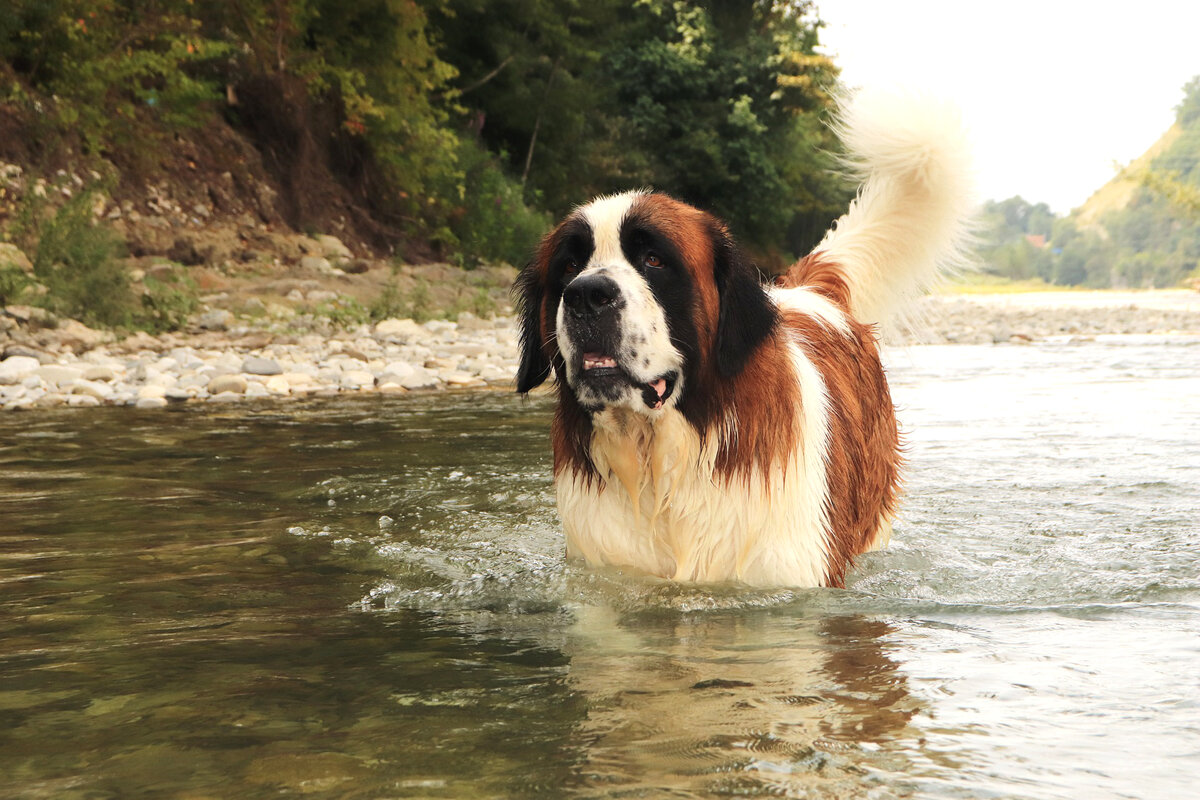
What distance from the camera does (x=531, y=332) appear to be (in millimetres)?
3600

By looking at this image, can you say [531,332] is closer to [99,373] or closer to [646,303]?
[646,303]

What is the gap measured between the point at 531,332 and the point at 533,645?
113 cm

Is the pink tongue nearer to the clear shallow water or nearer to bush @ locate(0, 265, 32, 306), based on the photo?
the clear shallow water

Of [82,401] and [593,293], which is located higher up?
[593,293]

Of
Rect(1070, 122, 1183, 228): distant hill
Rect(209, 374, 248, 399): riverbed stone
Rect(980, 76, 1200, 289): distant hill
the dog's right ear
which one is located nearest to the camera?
the dog's right ear

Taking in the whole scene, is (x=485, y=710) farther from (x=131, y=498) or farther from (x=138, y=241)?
(x=138, y=241)

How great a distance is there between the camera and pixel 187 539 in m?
4.00

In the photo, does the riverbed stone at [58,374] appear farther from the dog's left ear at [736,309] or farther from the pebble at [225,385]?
the dog's left ear at [736,309]

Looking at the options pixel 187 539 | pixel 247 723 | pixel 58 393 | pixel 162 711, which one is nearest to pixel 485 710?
pixel 247 723

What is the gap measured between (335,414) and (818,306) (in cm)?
408

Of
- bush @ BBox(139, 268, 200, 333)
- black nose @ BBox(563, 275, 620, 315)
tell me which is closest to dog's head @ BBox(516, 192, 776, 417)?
black nose @ BBox(563, 275, 620, 315)

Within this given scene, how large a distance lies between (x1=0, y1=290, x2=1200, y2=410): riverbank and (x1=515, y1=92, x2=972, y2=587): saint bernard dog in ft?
5.53

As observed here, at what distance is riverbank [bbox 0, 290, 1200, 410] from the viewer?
307 inches

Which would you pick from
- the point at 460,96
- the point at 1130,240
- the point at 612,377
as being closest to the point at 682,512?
the point at 612,377
